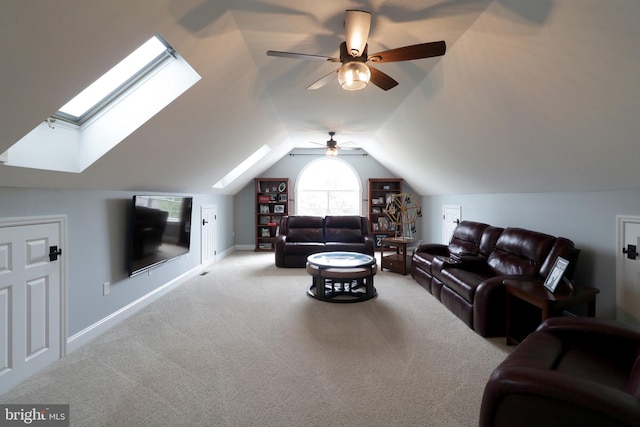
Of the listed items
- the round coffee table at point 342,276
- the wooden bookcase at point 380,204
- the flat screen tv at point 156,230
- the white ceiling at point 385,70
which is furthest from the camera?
the wooden bookcase at point 380,204

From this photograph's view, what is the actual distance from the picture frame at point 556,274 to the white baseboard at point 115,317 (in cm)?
414

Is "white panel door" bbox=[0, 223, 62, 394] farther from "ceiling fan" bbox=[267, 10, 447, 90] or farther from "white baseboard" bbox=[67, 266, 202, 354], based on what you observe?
"ceiling fan" bbox=[267, 10, 447, 90]

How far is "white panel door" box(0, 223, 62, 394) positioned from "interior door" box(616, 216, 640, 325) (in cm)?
478

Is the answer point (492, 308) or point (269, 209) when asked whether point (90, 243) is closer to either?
point (492, 308)

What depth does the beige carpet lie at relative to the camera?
171 cm

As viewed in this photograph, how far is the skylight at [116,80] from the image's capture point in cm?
224

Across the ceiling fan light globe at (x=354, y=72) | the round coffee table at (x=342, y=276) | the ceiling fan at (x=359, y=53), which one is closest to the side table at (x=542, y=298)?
the round coffee table at (x=342, y=276)

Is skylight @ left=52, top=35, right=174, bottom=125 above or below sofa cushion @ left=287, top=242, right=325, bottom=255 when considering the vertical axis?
above

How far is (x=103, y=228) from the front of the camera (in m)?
2.80

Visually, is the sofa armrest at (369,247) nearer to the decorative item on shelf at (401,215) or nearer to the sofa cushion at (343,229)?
the sofa cushion at (343,229)

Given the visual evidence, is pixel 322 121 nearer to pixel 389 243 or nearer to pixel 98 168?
pixel 389 243

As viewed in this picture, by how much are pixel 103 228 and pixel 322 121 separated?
10.8 ft

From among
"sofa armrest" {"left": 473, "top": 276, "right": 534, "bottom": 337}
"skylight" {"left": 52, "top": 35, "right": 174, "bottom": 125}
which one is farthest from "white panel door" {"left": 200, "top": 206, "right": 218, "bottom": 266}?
"sofa armrest" {"left": 473, "top": 276, "right": 534, "bottom": 337}

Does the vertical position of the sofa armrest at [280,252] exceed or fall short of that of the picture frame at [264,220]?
it falls short
